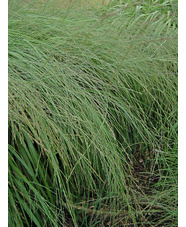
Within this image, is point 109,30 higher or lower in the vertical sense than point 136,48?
higher

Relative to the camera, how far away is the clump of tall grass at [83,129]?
1197 mm

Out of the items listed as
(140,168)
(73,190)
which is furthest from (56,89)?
(140,168)

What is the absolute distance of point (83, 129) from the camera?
4.74 feet

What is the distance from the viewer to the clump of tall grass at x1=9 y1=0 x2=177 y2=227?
120 cm

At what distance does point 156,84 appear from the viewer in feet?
6.29

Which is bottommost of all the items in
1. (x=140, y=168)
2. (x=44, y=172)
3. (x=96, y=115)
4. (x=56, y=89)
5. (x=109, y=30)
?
(x=140, y=168)

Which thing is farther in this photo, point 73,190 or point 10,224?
point 73,190
